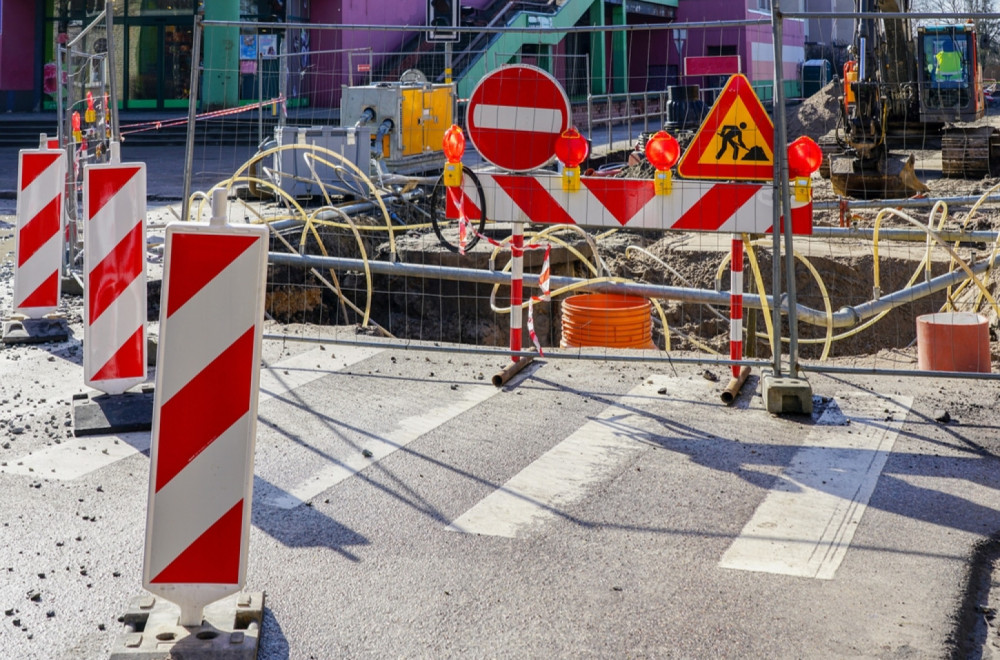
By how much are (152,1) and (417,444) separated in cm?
3226

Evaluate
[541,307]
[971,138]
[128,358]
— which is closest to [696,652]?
[128,358]

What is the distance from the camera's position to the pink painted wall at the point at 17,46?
34594 mm

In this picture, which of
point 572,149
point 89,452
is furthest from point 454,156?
point 89,452

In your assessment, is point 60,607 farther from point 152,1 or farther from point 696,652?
point 152,1

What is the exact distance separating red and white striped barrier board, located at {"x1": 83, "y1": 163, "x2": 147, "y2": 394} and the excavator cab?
20.5 m

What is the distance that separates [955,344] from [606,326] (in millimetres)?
2549

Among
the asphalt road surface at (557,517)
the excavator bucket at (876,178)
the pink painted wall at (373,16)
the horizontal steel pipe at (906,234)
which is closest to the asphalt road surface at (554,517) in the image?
the asphalt road surface at (557,517)

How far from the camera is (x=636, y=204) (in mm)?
6980

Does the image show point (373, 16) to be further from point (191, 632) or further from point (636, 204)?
point (191, 632)

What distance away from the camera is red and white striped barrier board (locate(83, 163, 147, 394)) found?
6398 millimetres

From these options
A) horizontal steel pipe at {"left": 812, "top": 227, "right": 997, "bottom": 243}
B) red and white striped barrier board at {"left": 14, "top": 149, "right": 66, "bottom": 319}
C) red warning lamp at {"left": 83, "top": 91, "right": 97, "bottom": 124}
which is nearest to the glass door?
red warning lamp at {"left": 83, "top": 91, "right": 97, "bottom": 124}

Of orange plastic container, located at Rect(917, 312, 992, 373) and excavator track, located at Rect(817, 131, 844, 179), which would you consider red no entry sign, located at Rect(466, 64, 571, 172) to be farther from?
excavator track, located at Rect(817, 131, 844, 179)

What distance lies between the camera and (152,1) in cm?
3447

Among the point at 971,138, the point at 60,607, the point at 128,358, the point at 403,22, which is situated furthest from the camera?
the point at 403,22
